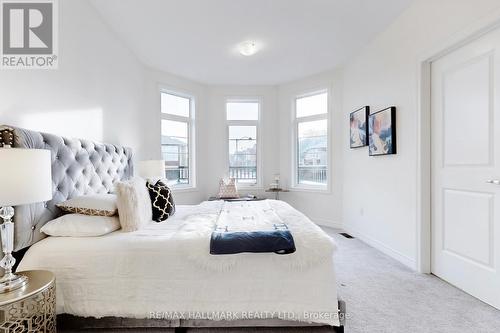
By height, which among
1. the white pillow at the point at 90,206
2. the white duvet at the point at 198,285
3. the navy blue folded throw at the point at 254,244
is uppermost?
the white pillow at the point at 90,206

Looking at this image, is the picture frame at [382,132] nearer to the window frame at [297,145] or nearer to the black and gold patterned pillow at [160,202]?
the window frame at [297,145]

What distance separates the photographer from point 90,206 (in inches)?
72.0

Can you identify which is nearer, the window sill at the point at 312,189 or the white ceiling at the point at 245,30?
the white ceiling at the point at 245,30

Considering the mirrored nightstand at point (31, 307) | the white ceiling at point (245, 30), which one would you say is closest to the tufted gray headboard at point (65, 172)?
the mirrored nightstand at point (31, 307)

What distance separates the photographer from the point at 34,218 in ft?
5.38

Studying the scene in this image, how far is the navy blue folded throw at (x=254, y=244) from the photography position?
5.06 ft

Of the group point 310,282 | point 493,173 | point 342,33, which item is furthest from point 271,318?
point 342,33

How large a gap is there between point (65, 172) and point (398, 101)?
10.9ft

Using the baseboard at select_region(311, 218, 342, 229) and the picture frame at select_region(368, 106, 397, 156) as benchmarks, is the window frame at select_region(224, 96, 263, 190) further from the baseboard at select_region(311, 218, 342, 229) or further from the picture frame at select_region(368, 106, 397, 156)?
the picture frame at select_region(368, 106, 397, 156)

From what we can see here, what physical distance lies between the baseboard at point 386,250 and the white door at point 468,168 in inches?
8.0

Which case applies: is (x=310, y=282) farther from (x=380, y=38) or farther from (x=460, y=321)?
(x=380, y=38)

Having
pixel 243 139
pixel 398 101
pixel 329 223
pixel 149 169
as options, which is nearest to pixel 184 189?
pixel 149 169

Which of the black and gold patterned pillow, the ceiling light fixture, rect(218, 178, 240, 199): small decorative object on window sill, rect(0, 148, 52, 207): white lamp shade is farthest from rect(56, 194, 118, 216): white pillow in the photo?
rect(218, 178, 240, 199): small decorative object on window sill

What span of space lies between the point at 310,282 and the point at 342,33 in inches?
116
